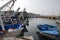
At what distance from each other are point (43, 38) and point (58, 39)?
165 centimetres

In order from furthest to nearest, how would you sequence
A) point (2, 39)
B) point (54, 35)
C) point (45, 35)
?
point (45, 35) → point (54, 35) → point (2, 39)

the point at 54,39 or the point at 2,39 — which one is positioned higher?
the point at 2,39

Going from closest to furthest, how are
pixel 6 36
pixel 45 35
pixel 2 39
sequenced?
1. pixel 2 39
2. pixel 6 36
3. pixel 45 35

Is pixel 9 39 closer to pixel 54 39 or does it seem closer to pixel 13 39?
pixel 13 39

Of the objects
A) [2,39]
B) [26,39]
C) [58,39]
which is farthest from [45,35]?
[2,39]

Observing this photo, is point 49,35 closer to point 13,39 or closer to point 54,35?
point 54,35

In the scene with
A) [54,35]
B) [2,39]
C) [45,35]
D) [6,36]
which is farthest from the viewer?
[45,35]

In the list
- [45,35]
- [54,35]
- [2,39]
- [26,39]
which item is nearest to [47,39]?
[45,35]

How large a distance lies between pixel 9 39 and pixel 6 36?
770 millimetres

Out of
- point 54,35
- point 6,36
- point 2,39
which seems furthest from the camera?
point 54,35

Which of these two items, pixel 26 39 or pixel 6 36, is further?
pixel 6 36

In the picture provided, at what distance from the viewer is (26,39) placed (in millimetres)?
8039

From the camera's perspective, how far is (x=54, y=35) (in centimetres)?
1209

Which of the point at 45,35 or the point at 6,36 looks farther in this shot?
the point at 45,35
